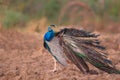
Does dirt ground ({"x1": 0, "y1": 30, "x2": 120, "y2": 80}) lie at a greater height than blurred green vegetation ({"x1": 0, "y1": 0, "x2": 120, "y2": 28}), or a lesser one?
lesser

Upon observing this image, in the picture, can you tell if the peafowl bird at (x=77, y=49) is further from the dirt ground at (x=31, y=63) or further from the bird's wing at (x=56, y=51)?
the dirt ground at (x=31, y=63)

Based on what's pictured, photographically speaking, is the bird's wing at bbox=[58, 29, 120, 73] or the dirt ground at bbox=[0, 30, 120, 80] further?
the dirt ground at bbox=[0, 30, 120, 80]

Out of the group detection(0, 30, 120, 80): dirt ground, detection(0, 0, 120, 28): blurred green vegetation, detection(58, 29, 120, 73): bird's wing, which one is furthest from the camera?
detection(0, 0, 120, 28): blurred green vegetation

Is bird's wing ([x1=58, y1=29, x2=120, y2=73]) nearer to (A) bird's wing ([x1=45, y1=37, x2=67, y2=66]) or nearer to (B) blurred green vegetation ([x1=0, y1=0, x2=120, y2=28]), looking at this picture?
(A) bird's wing ([x1=45, y1=37, x2=67, y2=66])

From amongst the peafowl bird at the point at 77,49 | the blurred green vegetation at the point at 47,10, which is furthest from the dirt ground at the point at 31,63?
the blurred green vegetation at the point at 47,10

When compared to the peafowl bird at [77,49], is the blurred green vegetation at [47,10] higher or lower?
higher


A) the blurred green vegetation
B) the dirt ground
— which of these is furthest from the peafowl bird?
the blurred green vegetation

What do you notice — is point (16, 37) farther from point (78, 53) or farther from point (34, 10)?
point (34, 10)

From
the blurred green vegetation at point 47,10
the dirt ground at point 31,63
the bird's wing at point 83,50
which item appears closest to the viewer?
the bird's wing at point 83,50

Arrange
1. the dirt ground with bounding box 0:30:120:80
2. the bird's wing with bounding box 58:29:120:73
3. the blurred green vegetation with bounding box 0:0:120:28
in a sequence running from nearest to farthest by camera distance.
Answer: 1. the bird's wing with bounding box 58:29:120:73
2. the dirt ground with bounding box 0:30:120:80
3. the blurred green vegetation with bounding box 0:0:120:28
